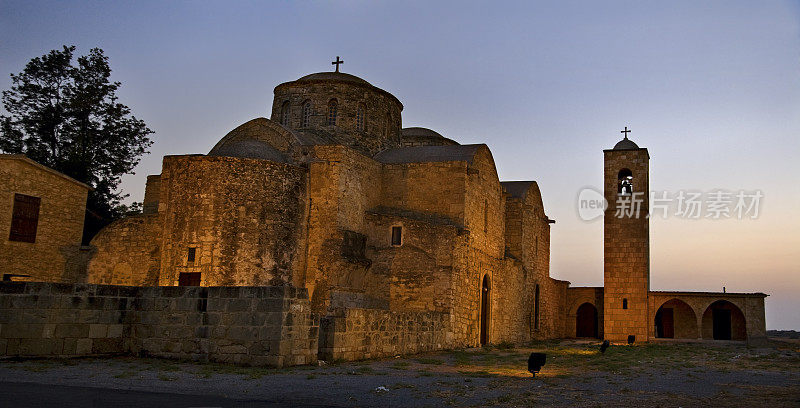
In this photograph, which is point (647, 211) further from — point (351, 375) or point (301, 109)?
point (351, 375)

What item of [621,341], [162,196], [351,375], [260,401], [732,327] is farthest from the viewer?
[732,327]

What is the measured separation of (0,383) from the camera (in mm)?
7078

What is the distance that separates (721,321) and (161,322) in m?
25.9

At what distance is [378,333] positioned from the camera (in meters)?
12.8

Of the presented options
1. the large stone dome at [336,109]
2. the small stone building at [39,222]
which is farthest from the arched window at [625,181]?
the small stone building at [39,222]

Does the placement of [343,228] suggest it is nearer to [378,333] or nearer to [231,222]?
[231,222]

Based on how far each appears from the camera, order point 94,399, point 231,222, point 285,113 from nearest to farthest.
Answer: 1. point 94,399
2. point 231,222
3. point 285,113

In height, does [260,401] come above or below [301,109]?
below

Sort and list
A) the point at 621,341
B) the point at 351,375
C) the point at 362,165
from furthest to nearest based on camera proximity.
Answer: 1. the point at 621,341
2. the point at 362,165
3. the point at 351,375

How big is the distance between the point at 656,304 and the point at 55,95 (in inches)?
938

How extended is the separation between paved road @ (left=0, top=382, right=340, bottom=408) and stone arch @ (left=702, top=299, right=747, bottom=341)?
26.5m

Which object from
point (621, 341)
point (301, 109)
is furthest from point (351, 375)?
point (621, 341)

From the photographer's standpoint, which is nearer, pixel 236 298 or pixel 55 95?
pixel 236 298

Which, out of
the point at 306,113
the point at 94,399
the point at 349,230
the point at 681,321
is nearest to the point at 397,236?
the point at 349,230
